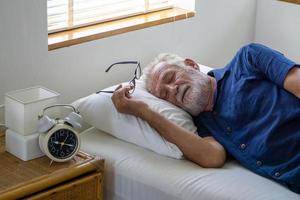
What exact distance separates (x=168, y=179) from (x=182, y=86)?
15.6 inches

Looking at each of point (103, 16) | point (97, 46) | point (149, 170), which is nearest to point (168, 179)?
point (149, 170)

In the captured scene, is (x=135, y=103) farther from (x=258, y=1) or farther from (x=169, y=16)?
(x=258, y=1)

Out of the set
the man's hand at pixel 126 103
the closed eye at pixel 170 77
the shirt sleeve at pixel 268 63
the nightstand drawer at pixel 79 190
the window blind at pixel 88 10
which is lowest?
the nightstand drawer at pixel 79 190

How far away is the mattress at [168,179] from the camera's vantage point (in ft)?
6.32

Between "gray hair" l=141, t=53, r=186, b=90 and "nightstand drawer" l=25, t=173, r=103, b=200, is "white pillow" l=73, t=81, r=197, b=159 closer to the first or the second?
"gray hair" l=141, t=53, r=186, b=90

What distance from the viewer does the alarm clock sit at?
1.92 meters

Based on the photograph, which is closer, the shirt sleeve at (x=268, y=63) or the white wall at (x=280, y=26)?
the shirt sleeve at (x=268, y=63)

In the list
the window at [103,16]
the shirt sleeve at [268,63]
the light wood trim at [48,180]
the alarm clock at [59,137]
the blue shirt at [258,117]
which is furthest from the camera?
the window at [103,16]

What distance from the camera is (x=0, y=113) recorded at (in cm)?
220

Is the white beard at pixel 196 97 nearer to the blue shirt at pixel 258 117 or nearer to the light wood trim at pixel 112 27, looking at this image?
the blue shirt at pixel 258 117

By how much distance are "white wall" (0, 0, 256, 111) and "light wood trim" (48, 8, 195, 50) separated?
24mm

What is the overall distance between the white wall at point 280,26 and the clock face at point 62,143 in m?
1.65

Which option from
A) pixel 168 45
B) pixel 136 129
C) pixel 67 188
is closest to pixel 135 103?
pixel 136 129

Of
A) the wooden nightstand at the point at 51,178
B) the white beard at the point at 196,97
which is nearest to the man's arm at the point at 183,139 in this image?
the white beard at the point at 196,97
